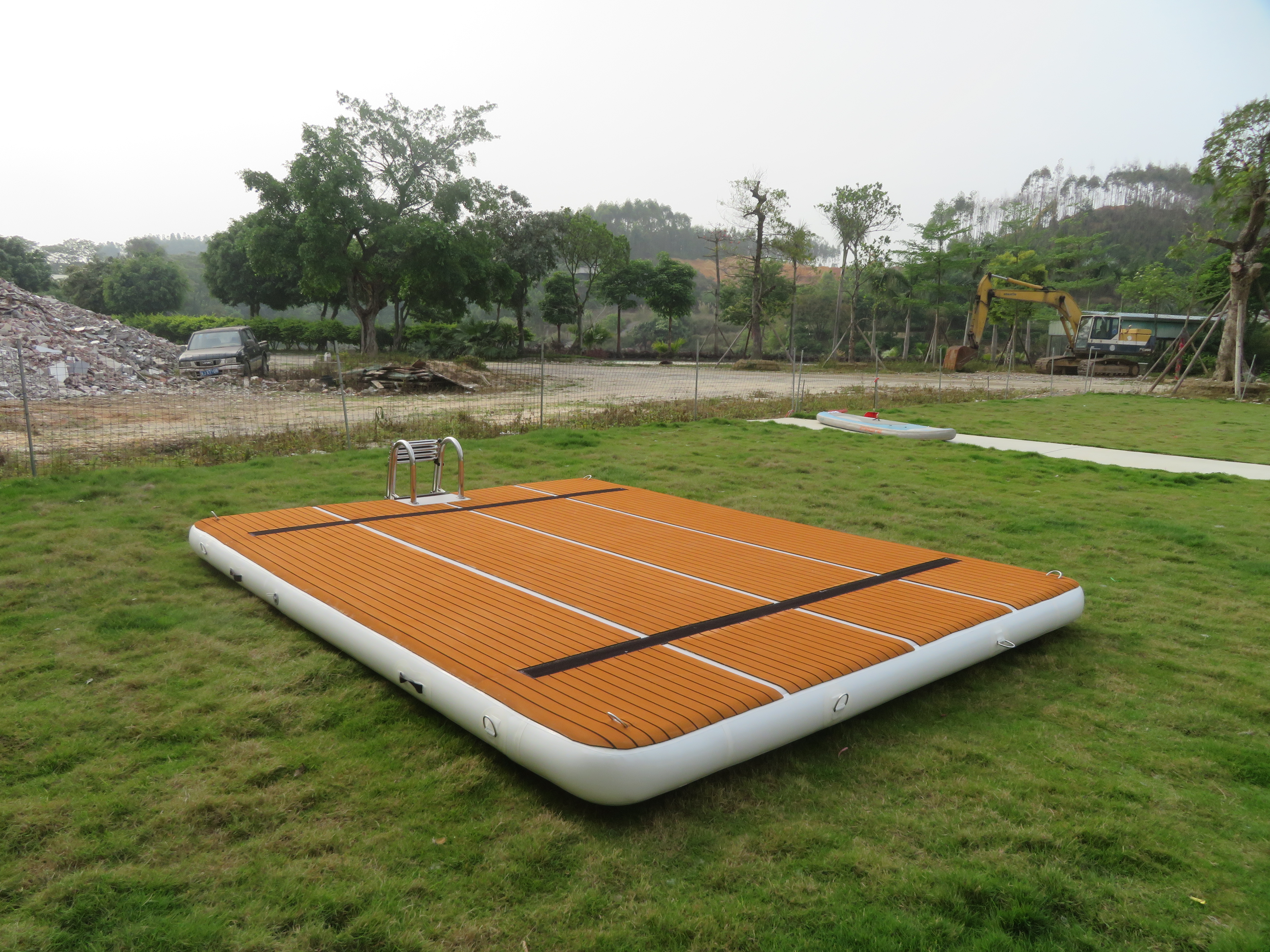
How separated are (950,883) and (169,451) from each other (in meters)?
9.61

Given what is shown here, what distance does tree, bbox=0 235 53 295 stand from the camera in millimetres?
49719

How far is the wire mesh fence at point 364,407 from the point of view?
31.5 ft

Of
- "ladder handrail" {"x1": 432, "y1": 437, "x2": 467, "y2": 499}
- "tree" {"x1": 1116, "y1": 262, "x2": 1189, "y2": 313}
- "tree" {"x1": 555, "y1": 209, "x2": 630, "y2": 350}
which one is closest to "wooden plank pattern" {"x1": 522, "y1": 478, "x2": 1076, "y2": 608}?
"ladder handrail" {"x1": 432, "y1": 437, "x2": 467, "y2": 499}

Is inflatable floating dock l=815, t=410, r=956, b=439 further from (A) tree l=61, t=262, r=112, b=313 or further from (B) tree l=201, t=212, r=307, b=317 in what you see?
(A) tree l=61, t=262, r=112, b=313

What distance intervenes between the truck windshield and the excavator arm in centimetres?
2475

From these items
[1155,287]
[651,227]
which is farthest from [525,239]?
[651,227]

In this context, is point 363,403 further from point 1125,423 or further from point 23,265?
point 23,265

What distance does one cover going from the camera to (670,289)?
49.9 metres

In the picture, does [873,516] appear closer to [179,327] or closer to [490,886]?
[490,886]

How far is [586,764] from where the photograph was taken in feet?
8.32

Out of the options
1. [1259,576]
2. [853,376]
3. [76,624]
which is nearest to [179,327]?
[853,376]

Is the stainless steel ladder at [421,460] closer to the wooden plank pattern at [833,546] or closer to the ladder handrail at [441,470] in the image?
the ladder handrail at [441,470]

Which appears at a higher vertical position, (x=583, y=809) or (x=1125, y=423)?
(x=583, y=809)

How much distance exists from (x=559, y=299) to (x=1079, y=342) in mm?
28463
